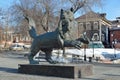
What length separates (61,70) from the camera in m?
16.0

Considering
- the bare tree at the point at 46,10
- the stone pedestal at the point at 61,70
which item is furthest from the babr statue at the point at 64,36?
the bare tree at the point at 46,10

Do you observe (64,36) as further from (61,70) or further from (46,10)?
(46,10)

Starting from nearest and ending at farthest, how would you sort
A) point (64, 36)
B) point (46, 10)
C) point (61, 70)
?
point (61, 70) → point (64, 36) → point (46, 10)

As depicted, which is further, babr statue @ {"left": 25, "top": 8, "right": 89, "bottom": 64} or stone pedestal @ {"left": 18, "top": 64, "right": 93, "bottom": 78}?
babr statue @ {"left": 25, "top": 8, "right": 89, "bottom": 64}

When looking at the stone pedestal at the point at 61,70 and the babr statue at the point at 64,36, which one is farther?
the babr statue at the point at 64,36

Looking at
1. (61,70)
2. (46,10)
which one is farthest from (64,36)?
(46,10)

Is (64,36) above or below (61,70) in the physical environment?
above

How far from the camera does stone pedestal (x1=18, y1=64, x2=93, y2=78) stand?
15444mm

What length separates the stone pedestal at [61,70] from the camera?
1544 centimetres

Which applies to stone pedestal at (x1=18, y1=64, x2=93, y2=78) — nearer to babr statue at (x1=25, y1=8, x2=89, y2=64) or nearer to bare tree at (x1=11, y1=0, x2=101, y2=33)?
babr statue at (x1=25, y1=8, x2=89, y2=64)

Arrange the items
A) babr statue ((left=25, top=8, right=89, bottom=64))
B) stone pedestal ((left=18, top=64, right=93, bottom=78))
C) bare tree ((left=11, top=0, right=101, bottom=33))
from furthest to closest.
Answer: bare tree ((left=11, top=0, right=101, bottom=33)) → babr statue ((left=25, top=8, right=89, bottom=64)) → stone pedestal ((left=18, top=64, right=93, bottom=78))

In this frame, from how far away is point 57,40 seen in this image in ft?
54.2

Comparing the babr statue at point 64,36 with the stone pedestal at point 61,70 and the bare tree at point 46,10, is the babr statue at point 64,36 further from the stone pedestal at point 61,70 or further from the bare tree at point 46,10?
the bare tree at point 46,10

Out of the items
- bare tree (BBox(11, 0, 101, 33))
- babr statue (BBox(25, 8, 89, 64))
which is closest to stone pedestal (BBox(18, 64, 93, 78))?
babr statue (BBox(25, 8, 89, 64))
